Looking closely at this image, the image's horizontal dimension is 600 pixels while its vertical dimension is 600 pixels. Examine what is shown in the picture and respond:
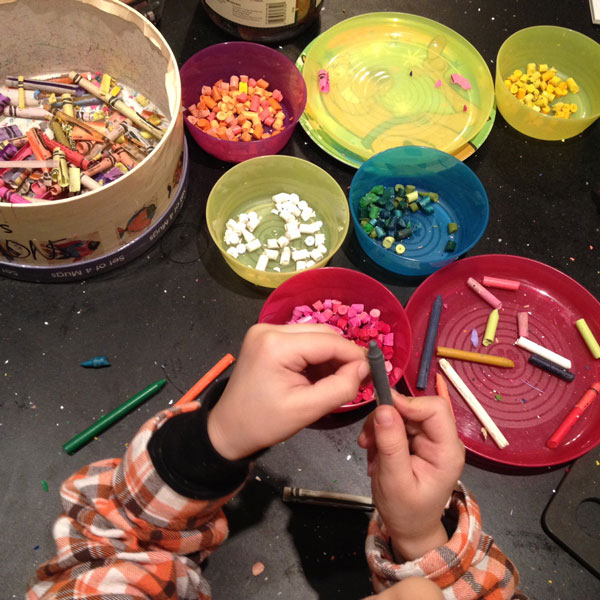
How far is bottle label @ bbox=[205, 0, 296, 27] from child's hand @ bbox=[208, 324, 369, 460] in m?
0.68

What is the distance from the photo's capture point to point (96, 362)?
86cm

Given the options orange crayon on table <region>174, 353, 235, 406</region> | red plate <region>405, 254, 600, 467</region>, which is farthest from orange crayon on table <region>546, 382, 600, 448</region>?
orange crayon on table <region>174, 353, 235, 406</region>

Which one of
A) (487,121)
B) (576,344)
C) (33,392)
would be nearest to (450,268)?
(576,344)

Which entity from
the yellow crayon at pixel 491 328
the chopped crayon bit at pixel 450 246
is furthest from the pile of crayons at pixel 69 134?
the yellow crayon at pixel 491 328

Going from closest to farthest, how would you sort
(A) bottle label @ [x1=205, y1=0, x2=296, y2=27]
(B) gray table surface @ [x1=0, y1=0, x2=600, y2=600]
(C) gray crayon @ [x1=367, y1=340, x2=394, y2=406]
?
(C) gray crayon @ [x1=367, y1=340, x2=394, y2=406] < (B) gray table surface @ [x1=0, y1=0, x2=600, y2=600] < (A) bottle label @ [x1=205, y1=0, x2=296, y2=27]

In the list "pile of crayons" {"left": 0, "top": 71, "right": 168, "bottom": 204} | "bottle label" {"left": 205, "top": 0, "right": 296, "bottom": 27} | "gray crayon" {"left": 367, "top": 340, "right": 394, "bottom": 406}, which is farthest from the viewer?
"bottle label" {"left": 205, "top": 0, "right": 296, "bottom": 27}

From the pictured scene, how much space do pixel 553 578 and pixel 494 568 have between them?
18 centimetres

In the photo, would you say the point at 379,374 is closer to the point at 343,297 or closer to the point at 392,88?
the point at 343,297

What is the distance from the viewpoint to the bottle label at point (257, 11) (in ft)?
3.39

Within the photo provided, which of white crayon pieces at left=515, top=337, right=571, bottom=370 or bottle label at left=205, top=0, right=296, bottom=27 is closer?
white crayon pieces at left=515, top=337, right=571, bottom=370

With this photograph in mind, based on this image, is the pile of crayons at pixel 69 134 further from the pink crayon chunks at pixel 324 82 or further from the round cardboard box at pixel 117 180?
the pink crayon chunks at pixel 324 82

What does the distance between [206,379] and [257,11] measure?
26.4 inches

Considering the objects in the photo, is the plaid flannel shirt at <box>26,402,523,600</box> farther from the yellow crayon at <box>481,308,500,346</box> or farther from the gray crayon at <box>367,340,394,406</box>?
the yellow crayon at <box>481,308,500,346</box>

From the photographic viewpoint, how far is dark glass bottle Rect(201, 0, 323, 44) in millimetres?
1038
